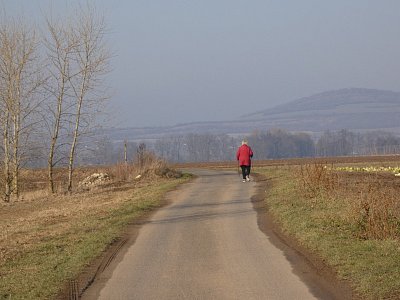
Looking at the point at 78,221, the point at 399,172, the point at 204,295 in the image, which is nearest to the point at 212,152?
the point at 399,172

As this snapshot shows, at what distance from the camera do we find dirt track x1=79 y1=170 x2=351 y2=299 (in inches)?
369

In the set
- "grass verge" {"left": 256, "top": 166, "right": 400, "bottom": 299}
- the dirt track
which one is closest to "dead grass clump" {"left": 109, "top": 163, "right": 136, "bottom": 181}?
"grass verge" {"left": 256, "top": 166, "right": 400, "bottom": 299}

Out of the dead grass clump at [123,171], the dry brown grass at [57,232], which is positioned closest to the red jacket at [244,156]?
the dry brown grass at [57,232]

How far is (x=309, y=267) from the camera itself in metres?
11.0

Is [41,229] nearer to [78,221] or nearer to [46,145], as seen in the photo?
[78,221]

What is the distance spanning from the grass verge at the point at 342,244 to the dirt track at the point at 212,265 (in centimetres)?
33

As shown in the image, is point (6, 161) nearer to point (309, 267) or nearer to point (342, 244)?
point (342, 244)

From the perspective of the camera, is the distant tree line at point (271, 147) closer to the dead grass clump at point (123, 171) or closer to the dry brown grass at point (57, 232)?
the dead grass clump at point (123, 171)

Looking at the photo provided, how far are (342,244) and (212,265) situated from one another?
2.61 metres

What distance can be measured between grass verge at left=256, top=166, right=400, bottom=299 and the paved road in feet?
2.29

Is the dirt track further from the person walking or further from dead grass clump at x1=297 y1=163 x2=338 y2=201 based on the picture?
the person walking

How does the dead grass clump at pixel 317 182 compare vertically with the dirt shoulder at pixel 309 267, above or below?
above

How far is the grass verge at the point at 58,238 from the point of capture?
10.5 meters

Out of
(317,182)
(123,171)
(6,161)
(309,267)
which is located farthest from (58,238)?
(123,171)
